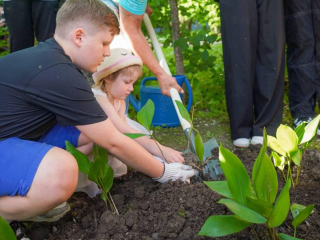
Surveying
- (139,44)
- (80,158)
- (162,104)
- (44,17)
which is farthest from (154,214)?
(44,17)

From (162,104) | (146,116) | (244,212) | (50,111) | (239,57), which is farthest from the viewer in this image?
(162,104)

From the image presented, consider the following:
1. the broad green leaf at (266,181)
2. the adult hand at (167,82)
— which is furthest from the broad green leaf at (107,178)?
the adult hand at (167,82)

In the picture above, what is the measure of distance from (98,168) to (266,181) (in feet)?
2.20

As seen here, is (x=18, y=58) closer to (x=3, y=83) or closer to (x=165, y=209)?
(x=3, y=83)

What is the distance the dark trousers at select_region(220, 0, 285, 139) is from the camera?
7.59ft

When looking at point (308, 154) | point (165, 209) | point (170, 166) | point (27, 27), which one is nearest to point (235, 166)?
point (165, 209)

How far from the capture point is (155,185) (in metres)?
1.86

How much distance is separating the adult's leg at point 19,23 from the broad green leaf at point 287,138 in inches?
79.6

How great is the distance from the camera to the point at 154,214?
159cm

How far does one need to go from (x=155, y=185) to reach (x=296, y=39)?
4.69 ft

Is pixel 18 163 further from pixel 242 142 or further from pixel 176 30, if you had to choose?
pixel 176 30

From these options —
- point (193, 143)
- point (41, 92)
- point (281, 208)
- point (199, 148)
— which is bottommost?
point (193, 143)

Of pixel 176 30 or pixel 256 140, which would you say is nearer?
pixel 256 140

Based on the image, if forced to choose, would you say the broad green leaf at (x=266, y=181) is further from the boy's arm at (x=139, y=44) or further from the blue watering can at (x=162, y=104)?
the blue watering can at (x=162, y=104)
